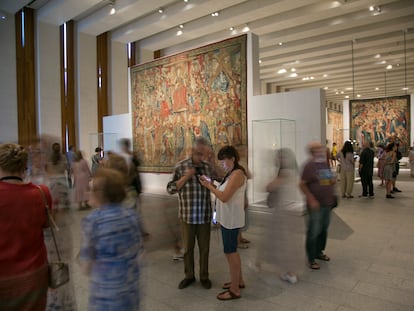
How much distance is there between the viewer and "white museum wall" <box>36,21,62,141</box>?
1285cm

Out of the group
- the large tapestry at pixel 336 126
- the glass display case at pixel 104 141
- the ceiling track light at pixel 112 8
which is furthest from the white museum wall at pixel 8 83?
the large tapestry at pixel 336 126

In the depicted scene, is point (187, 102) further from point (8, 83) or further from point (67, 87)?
point (8, 83)

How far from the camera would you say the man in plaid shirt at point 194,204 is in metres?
3.66

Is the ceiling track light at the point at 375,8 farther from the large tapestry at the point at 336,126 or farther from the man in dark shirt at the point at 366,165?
the large tapestry at the point at 336,126

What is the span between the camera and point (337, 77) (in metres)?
20.2

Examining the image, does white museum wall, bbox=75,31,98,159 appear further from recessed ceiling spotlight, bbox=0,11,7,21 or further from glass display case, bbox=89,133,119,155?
recessed ceiling spotlight, bbox=0,11,7,21

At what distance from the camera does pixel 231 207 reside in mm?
3373

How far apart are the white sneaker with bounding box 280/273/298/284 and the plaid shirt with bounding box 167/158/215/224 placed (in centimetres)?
117

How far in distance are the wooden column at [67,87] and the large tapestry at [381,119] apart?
39.2 feet

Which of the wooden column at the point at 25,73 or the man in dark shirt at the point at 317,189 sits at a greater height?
the wooden column at the point at 25,73

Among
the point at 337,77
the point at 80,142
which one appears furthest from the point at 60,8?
the point at 337,77

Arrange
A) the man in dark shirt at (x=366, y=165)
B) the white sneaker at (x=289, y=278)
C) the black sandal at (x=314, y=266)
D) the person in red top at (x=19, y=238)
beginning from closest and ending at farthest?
the person in red top at (x=19, y=238) < the white sneaker at (x=289, y=278) < the black sandal at (x=314, y=266) < the man in dark shirt at (x=366, y=165)

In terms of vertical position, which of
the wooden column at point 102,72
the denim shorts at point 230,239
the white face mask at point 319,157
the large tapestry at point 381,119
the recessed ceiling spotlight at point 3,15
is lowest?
the denim shorts at point 230,239

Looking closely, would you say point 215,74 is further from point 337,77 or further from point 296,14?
point 337,77
